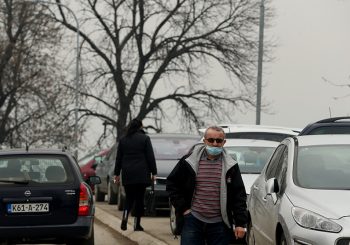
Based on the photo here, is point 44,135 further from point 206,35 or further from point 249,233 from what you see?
point 249,233

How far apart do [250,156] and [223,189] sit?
24.0ft

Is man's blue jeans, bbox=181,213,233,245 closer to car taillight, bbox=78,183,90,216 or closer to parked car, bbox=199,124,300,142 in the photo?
car taillight, bbox=78,183,90,216

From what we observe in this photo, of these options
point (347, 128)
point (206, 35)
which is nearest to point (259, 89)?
point (347, 128)

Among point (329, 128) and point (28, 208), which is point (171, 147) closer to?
point (329, 128)

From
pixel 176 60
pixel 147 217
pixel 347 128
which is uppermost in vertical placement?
pixel 176 60

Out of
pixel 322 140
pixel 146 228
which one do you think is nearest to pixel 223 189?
Answer: pixel 322 140

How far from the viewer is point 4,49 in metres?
53.9

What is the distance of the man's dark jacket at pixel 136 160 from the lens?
55.7ft

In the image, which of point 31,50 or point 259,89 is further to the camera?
point 31,50

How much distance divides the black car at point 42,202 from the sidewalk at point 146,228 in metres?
1.78

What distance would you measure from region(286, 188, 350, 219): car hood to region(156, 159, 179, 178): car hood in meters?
10.8

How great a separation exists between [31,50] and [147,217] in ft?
119

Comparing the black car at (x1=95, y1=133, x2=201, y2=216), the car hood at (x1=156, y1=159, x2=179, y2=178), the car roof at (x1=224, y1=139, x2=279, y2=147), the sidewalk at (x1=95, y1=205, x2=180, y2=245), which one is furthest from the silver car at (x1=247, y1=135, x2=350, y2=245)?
the car hood at (x1=156, y1=159, x2=179, y2=178)

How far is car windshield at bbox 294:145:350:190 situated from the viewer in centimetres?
988
